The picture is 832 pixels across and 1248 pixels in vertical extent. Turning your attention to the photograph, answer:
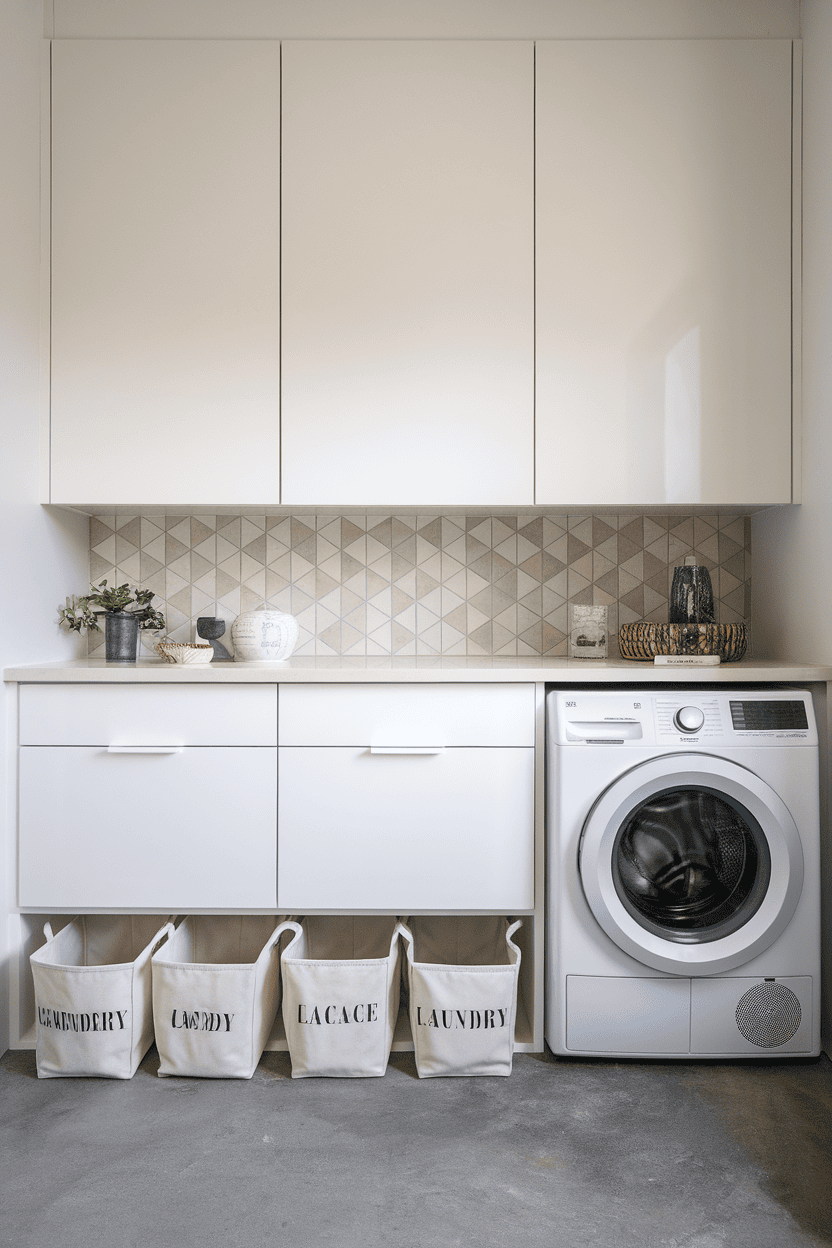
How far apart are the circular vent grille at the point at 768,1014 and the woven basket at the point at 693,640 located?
82cm

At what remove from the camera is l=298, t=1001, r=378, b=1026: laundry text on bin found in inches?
71.4

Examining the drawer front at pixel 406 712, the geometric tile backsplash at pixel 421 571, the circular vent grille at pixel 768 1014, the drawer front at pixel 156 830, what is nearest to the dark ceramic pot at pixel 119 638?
the geometric tile backsplash at pixel 421 571

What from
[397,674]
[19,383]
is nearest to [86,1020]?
[397,674]

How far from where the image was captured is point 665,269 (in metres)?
2.10

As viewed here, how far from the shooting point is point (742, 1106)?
172cm

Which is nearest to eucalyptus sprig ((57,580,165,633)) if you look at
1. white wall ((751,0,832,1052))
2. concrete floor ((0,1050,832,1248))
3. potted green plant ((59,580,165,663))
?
potted green plant ((59,580,165,663))

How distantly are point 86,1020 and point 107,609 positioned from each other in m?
1.05

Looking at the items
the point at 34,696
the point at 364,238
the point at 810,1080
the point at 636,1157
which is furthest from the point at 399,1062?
the point at 364,238

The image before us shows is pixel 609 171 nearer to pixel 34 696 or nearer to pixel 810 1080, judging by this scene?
pixel 34 696

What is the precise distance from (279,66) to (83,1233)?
102 inches

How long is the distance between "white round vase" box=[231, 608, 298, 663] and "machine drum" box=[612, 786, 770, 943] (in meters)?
1.00

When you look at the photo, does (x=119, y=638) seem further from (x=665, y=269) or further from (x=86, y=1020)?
(x=665, y=269)

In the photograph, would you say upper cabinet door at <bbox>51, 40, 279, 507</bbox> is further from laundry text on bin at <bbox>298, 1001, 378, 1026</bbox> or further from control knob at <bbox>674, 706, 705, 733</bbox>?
laundry text on bin at <bbox>298, 1001, 378, 1026</bbox>

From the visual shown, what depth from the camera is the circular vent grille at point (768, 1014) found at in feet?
6.09
